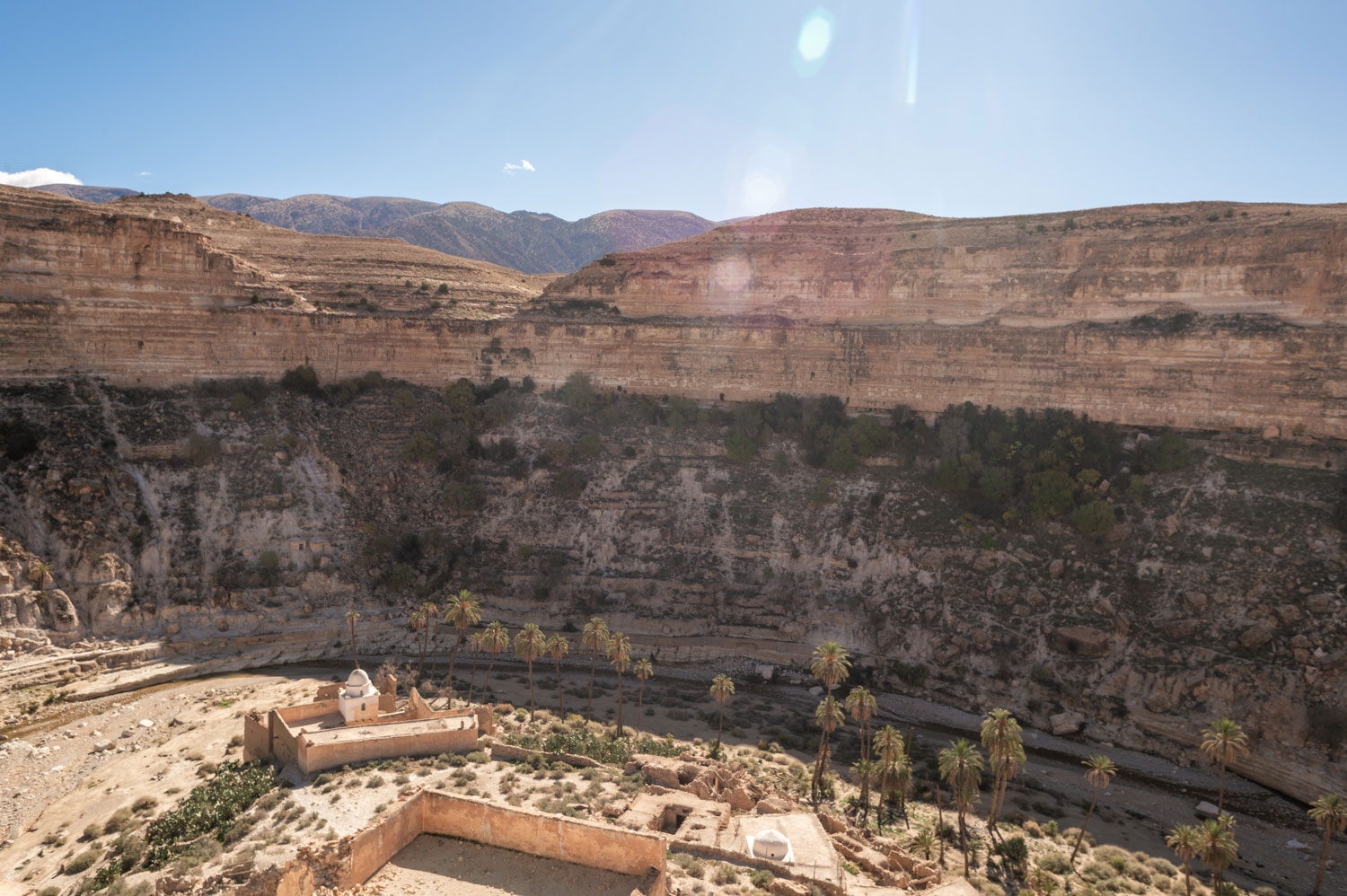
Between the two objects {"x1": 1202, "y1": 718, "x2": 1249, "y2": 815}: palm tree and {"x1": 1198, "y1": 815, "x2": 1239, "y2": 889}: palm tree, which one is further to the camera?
{"x1": 1202, "y1": 718, "x2": 1249, "y2": 815}: palm tree

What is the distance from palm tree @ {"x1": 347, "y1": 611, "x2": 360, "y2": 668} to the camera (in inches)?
1250

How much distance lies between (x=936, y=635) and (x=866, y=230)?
24528 millimetres

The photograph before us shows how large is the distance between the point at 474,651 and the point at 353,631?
16.6 ft

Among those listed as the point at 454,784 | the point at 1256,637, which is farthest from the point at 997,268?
the point at 454,784

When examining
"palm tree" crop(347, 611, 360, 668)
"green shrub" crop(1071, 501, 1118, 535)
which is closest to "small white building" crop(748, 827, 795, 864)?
"palm tree" crop(347, 611, 360, 668)

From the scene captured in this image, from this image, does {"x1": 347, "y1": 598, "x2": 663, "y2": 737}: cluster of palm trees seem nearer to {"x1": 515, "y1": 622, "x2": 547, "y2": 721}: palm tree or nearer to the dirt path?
{"x1": 515, "y1": 622, "x2": 547, "y2": 721}: palm tree

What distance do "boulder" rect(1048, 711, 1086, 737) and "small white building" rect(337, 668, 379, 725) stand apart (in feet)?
77.3

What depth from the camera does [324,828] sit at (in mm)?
16391

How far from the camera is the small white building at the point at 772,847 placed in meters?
16.8

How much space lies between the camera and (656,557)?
3722 cm

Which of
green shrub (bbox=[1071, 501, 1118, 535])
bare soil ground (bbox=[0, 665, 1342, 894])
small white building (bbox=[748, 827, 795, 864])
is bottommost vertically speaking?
bare soil ground (bbox=[0, 665, 1342, 894])

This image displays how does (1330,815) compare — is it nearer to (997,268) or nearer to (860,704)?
(860,704)

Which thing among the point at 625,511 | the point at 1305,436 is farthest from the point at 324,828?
the point at 1305,436

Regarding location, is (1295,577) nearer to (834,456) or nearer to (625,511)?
(834,456)
